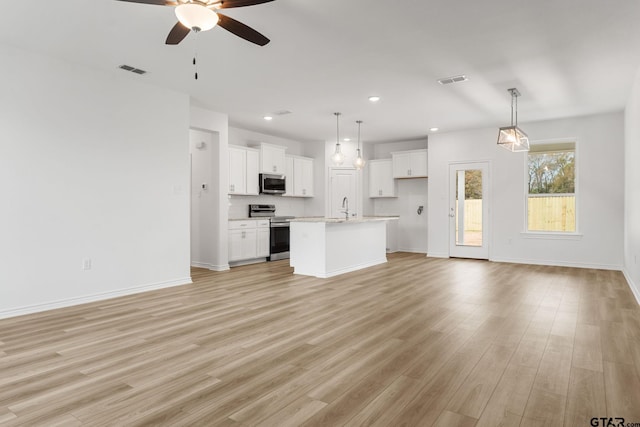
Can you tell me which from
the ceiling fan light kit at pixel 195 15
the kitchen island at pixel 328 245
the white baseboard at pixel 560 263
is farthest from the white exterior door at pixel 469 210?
the ceiling fan light kit at pixel 195 15

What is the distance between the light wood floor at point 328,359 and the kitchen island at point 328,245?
117 cm

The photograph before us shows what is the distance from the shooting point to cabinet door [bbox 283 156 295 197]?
28.8ft

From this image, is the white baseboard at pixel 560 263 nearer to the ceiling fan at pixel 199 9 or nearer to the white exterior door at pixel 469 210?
the white exterior door at pixel 469 210

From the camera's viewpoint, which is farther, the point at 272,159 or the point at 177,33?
the point at 272,159

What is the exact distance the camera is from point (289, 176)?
348 inches

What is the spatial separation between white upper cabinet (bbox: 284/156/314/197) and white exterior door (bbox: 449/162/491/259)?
3.28m

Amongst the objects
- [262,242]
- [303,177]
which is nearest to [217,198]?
[262,242]

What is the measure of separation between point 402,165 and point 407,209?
1176mm

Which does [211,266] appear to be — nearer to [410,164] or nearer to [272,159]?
[272,159]

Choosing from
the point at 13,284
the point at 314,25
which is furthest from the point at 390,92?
the point at 13,284

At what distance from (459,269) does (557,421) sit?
5112 millimetres

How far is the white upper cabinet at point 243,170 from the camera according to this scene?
753 cm

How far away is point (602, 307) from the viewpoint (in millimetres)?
4246

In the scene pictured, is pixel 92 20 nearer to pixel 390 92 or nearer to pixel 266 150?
pixel 390 92
